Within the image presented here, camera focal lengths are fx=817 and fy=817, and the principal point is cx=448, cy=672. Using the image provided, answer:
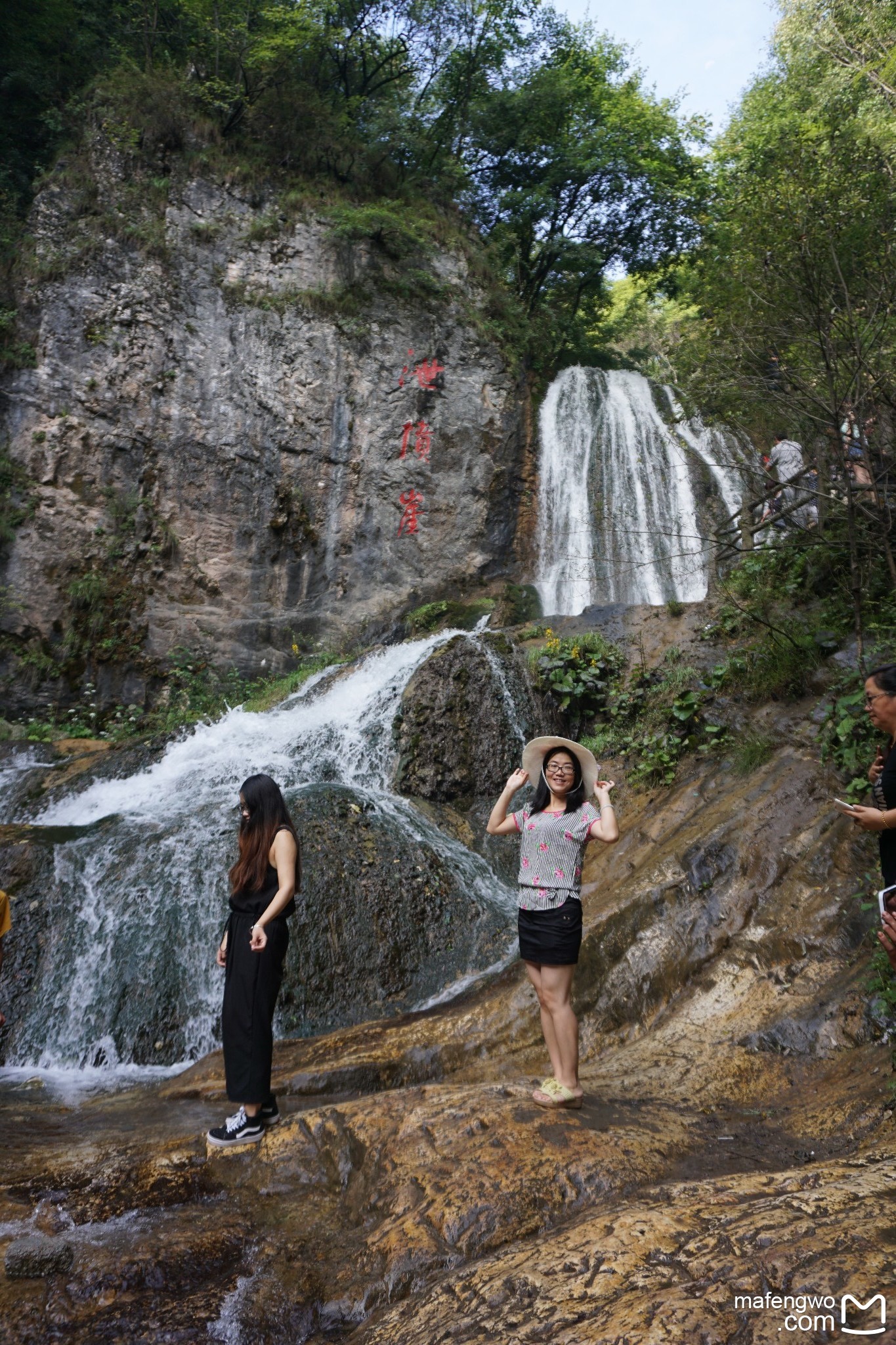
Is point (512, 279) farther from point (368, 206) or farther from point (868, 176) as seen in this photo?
point (868, 176)

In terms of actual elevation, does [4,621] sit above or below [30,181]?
below

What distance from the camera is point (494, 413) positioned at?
A: 1488cm

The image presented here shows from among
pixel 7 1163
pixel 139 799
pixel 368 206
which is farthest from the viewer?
pixel 368 206

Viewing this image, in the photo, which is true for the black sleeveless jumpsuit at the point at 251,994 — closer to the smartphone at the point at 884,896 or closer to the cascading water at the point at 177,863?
the smartphone at the point at 884,896

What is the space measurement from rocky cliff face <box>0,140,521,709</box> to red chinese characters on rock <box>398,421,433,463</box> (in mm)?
42

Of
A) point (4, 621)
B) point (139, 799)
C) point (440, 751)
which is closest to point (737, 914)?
point (440, 751)

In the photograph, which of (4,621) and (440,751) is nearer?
(440,751)

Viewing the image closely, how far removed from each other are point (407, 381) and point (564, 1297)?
14417 millimetres

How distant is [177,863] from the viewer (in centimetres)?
703

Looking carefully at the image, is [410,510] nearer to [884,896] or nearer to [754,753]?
[754,753]

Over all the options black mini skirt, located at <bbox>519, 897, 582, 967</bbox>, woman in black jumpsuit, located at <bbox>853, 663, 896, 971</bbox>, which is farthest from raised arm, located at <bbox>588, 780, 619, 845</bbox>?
woman in black jumpsuit, located at <bbox>853, 663, 896, 971</bbox>

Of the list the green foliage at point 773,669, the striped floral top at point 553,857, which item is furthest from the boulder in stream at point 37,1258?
the green foliage at point 773,669

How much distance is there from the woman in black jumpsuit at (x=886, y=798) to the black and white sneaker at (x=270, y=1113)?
2554 millimetres

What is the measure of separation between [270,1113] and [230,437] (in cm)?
1220
